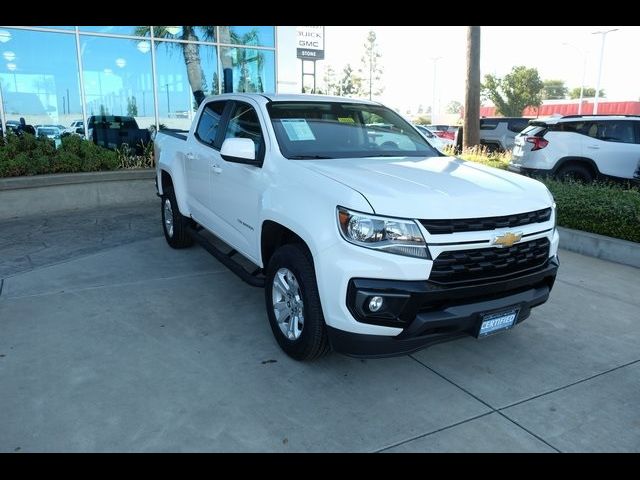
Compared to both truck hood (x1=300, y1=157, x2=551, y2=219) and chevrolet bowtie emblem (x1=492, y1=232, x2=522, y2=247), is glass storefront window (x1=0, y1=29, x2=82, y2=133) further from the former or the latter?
chevrolet bowtie emblem (x1=492, y1=232, x2=522, y2=247)

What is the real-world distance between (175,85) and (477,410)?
40.3 ft

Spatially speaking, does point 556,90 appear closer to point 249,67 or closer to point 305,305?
point 249,67

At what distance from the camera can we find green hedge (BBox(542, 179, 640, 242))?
21.0ft

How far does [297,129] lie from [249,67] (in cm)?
1100

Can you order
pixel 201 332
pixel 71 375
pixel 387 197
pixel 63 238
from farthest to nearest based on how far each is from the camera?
pixel 63 238, pixel 201 332, pixel 71 375, pixel 387 197

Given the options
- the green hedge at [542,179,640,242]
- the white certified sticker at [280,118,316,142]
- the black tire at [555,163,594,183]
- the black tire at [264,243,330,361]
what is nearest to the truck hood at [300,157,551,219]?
the white certified sticker at [280,118,316,142]

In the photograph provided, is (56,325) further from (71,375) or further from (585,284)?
(585,284)

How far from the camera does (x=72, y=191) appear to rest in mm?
9062

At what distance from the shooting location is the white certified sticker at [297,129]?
409cm

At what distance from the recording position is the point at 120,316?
Answer: 440cm

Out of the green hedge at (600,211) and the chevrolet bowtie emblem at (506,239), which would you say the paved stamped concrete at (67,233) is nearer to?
the chevrolet bowtie emblem at (506,239)

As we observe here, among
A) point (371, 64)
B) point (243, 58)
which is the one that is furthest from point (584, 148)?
point (371, 64)
